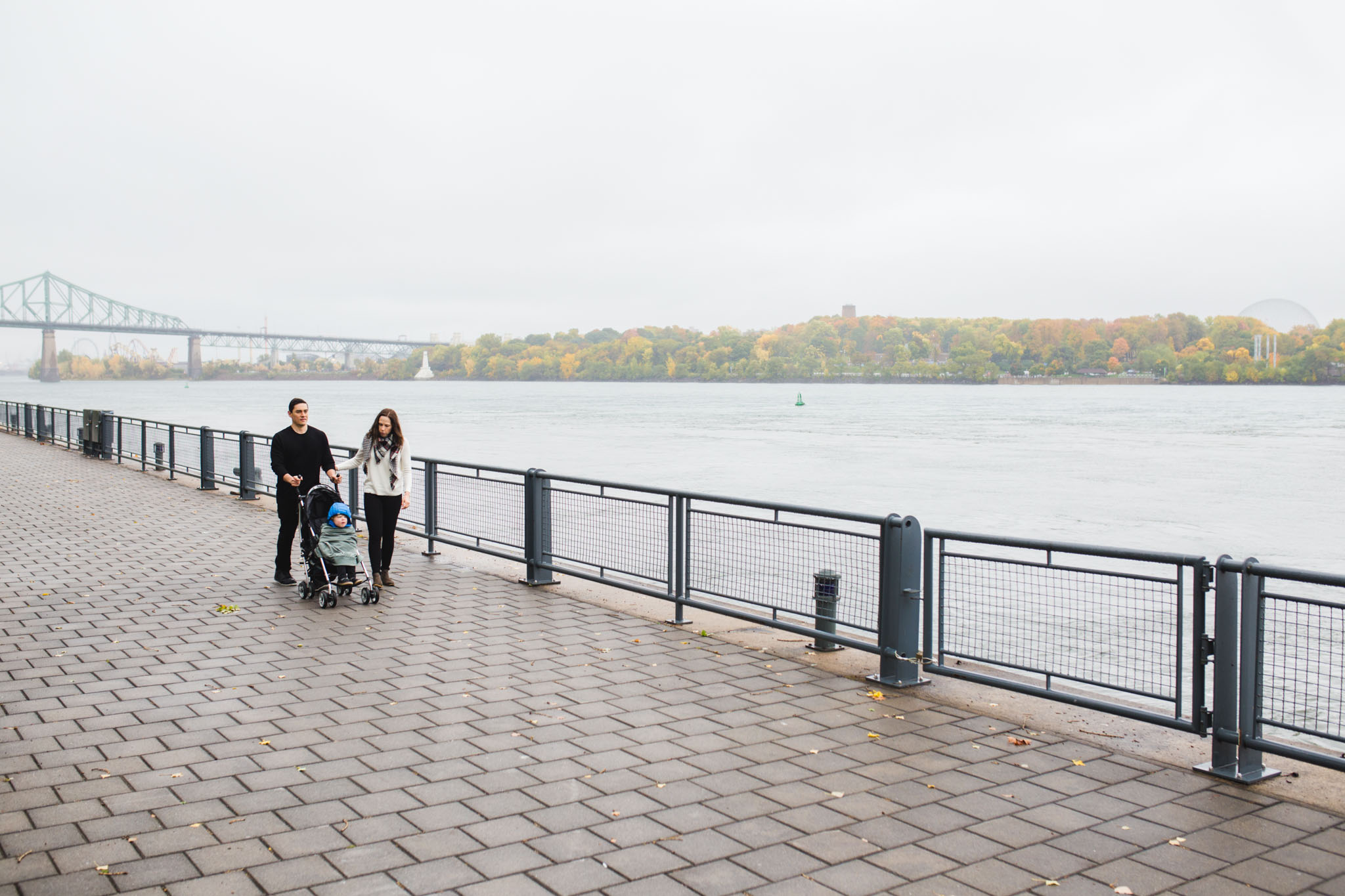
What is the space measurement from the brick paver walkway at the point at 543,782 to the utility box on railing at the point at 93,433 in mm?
19625

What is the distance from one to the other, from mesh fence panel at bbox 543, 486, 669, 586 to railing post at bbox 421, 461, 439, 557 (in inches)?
74.6

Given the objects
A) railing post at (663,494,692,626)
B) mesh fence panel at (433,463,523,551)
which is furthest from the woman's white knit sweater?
railing post at (663,494,692,626)

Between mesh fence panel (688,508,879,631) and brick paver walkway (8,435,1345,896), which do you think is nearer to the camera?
brick paver walkway (8,435,1345,896)

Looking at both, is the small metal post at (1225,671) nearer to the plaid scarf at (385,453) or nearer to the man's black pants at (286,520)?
the plaid scarf at (385,453)

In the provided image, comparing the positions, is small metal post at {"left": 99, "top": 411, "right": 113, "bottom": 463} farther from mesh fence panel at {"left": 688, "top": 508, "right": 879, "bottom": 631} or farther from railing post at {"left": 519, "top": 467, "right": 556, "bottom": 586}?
mesh fence panel at {"left": 688, "top": 508, "right": 879, "bottom": 631}

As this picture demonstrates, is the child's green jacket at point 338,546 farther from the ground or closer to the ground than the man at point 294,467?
closer to the ground

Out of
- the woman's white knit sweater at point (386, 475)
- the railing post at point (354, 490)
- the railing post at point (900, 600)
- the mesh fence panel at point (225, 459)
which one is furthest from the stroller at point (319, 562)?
the mesh fence panel at point (225, 459)

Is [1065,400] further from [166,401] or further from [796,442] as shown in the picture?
[166,401]

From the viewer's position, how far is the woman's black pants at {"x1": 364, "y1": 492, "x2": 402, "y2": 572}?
9930 mm

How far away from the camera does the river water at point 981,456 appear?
25.5 m

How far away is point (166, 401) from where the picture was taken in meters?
136

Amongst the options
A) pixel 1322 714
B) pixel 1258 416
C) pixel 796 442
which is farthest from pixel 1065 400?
pixel 1322 714

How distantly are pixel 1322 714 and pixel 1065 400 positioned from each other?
130 meters

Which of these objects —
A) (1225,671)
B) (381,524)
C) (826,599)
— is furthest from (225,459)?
(1225,671)
